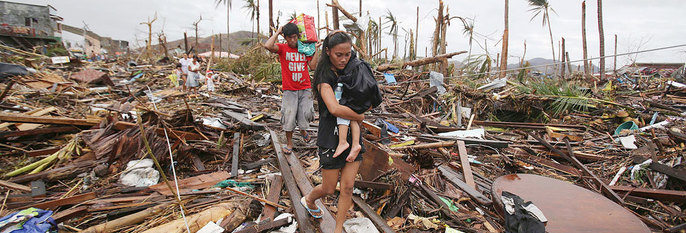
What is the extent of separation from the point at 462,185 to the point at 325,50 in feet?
8.22

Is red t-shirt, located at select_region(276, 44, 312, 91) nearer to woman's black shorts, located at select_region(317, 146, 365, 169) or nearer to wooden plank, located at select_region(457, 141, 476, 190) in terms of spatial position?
woman's black shorts, located at select_region(317, 146, 365, 169)

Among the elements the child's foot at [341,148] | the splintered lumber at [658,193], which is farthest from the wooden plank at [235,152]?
the splintered lumber at [658,193]

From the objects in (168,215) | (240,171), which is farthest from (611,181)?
(168,215)

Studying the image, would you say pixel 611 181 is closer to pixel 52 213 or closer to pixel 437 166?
pixel 437 166

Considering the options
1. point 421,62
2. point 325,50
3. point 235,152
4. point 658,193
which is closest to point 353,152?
point 325,50

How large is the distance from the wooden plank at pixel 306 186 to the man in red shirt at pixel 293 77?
0.29 meters

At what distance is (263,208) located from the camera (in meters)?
2.57

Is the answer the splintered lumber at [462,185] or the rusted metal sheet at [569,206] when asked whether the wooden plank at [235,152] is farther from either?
the rusted metal sheet at [569,206]

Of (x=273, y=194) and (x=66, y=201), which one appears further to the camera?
(x=273, y=194)

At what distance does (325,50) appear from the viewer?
178cm

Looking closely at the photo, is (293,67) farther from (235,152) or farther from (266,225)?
(266,225)

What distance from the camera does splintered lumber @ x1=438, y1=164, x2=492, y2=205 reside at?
119 inches

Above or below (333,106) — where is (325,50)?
above

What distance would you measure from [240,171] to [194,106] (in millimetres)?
3811
